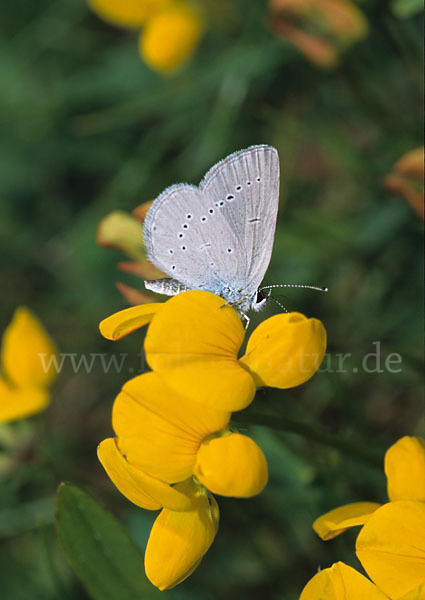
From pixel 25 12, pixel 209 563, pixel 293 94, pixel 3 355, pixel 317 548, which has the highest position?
pixel 25 12

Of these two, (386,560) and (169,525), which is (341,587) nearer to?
(386,560)

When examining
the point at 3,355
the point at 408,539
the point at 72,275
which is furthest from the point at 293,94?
the point at 408,539

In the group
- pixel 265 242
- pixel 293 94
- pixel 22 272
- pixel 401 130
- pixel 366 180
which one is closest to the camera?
pixel 265 242

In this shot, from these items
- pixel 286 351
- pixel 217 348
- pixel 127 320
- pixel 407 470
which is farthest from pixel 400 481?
pixel 127 320

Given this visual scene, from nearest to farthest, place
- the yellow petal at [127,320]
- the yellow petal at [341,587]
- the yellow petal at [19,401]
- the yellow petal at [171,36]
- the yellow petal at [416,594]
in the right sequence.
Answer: the yellow petal at [416,594]
the yellow petal at [341,587]
the yellow petal at [127,320]
the yellow petal at [19,401]
the yellow petal at [171,36]

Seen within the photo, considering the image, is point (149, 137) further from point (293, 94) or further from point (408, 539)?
point (408, 539)

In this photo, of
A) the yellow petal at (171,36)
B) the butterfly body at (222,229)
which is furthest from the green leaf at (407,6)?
the yellow petal at (171,36)

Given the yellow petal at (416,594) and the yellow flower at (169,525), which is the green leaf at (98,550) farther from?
the yellow petal at (416,594)
